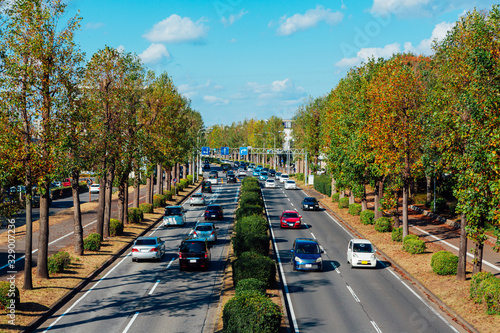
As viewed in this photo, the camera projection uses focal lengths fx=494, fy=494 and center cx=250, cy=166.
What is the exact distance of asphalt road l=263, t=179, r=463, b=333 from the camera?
60.8 ft

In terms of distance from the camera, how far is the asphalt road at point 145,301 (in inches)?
717

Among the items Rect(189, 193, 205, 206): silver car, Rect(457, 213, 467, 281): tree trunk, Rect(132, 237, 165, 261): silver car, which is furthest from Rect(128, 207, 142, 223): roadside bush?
Rect(457, 213, 467, 281): tree trunk

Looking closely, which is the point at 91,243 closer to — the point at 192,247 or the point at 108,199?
the point at 108,199

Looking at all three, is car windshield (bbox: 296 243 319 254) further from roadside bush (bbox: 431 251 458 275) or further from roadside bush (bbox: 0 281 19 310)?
roadside bush (bbox: 0 281 19 310)

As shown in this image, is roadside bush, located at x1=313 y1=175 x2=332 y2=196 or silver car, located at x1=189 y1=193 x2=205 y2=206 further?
roadside bush, located at x1=313 y1=175 x2=332 y2=196

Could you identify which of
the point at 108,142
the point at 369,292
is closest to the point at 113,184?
the point at 108,142

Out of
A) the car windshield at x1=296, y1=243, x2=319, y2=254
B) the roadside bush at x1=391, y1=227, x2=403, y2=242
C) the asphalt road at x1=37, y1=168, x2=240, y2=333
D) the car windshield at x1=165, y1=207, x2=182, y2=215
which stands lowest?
the asphalt road at x1=37, y1=168, x2=240, y2=333

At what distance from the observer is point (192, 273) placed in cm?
2725

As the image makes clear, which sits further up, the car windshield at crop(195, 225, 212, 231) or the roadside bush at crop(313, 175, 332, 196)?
the roadside bush at crop(313, 175, 332, 196)

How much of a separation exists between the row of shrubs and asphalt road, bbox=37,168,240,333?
1.96m

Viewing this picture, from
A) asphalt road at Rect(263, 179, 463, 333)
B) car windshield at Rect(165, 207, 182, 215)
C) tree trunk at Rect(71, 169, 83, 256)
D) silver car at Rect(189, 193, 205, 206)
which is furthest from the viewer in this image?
silver car at Rect(189, 193, 205, 206)

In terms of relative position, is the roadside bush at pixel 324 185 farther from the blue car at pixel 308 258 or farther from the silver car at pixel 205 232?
the blue car at pixel 308 258

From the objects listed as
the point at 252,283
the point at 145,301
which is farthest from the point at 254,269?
the point at 145,301

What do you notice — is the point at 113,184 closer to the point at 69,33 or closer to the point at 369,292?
the point at 69,33
